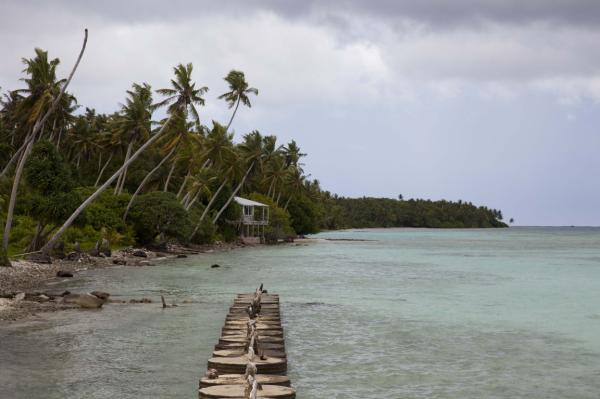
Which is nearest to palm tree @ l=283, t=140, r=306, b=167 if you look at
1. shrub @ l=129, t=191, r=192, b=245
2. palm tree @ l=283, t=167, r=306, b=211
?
palm tree @ l=283, t=167, r=306, b=211

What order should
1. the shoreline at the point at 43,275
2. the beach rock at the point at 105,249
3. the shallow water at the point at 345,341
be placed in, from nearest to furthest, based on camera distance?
the shallow water at the point at 345,341
the shoreline at the point at 43,275
the beach rock at the point at 105,249

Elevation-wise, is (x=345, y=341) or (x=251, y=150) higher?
(x=251, y=150)

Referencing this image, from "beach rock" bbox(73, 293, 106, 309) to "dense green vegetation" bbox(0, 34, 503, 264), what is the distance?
11105 mm

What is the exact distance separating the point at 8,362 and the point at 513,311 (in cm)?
1886

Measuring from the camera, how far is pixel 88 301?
22.8 metres

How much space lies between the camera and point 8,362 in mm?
14234

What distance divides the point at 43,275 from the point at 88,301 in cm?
1160

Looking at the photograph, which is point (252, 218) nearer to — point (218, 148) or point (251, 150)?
point (251, 150)

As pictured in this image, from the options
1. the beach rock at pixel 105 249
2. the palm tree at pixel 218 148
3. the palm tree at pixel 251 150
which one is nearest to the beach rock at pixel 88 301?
the beach rock at pixel 105 249

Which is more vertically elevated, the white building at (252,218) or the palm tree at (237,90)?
the palm tree at (237,90)

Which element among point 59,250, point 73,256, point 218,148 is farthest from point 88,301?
point 218,148

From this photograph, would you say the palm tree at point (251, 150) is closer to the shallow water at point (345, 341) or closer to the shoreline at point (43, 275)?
the shoreline at point (43, 275)

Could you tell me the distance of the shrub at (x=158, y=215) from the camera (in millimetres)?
54344

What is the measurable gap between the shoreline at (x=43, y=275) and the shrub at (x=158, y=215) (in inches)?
78.1
